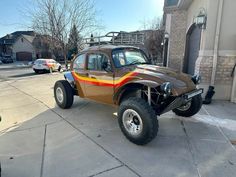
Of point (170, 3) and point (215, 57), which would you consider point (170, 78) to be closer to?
point (215, 57)

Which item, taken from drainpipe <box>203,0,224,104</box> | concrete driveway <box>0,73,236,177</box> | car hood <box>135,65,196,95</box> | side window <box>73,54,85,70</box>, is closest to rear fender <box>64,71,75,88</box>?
side window <box>73,54,85,70</box>

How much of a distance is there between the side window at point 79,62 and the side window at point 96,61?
304 mm

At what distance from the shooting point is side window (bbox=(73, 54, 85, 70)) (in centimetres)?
525

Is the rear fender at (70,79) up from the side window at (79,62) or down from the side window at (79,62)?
down

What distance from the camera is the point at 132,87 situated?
4062 millimetres

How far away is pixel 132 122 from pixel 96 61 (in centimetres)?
192

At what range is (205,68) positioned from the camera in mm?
6441

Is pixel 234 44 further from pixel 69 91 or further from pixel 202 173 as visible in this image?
pixel 69 91

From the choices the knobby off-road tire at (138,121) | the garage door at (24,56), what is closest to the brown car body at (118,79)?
the knobby off-road tire at (138,121)

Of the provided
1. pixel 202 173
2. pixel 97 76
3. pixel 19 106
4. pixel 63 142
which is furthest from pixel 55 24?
pixel 202 173

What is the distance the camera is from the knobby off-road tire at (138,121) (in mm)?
3332

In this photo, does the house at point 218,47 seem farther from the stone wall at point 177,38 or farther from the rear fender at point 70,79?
the stone wall at point 177,38

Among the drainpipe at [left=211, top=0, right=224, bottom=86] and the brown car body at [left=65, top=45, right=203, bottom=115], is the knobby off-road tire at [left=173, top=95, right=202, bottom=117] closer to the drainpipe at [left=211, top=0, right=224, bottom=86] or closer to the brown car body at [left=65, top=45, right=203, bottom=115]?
the brown car body at [left=65, top=45, right=203, bottom=115]

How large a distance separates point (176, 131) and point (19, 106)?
5007mm
